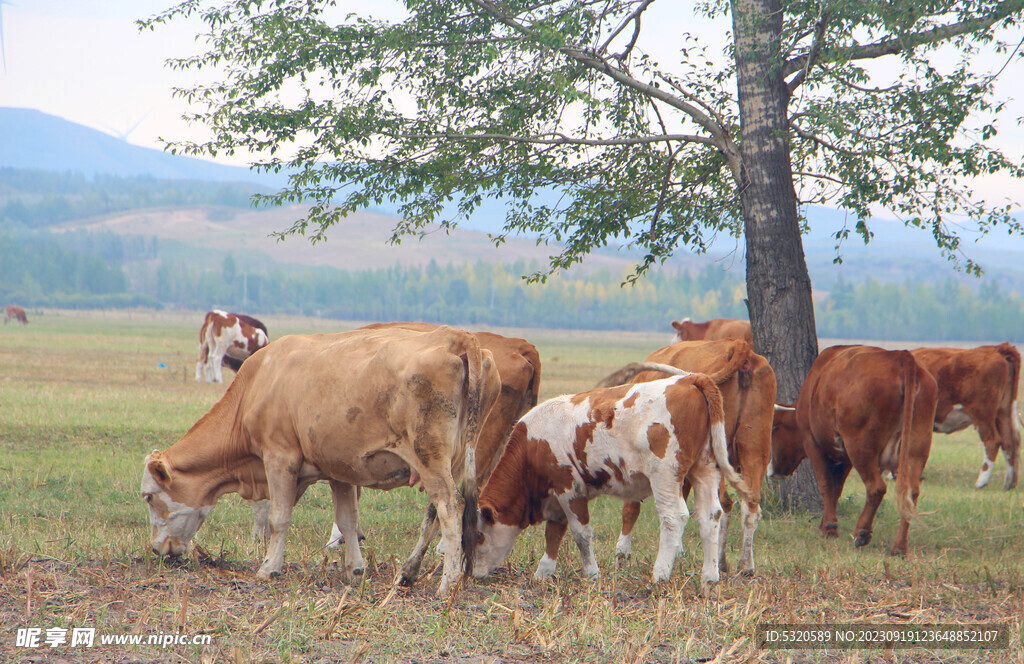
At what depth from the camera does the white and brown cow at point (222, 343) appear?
83.2ft

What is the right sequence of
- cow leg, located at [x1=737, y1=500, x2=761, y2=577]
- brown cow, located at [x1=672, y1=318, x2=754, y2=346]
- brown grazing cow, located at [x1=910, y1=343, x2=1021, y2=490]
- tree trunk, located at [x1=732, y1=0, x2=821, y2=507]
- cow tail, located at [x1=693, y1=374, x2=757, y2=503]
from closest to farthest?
cow tail, located at [x1=693, y1=374, x2=757, y2=503] < cow leg, located at [x1=737, y1=500, x2=761, y2=577] < tree trunk, located at [x1=732, y1=0, x2=821, y2=507] < brown grazing cow, located at [x1=910, y1=343, x2=1021, y2=490] < brown cow, located at [x1=672, y1=318, x2=754, y2=346]

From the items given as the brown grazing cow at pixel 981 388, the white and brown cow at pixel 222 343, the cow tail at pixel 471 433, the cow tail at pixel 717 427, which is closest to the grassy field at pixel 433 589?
the cow tail at pixel 471 433

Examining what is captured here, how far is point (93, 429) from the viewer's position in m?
14.6

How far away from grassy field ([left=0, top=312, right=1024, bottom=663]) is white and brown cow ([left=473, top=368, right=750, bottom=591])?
31 centimetres

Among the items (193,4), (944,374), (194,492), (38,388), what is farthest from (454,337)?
(38,388)

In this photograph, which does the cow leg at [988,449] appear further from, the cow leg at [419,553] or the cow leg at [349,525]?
the cow leg at [349,525]

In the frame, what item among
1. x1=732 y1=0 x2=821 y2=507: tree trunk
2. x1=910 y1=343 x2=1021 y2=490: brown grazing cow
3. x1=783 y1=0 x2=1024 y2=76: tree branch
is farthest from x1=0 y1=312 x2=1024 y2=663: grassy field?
x1=783 y1=0 x2=1024 y2=76: tree branch

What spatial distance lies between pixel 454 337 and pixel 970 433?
871 inches

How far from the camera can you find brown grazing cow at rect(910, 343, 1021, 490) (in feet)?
43.3

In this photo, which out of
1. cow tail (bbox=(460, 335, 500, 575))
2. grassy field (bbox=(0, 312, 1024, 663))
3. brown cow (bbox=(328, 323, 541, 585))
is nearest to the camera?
grassy field (bbox=(0, 312, 1024, 663))

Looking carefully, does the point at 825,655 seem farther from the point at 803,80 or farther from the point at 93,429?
the point at 93,429

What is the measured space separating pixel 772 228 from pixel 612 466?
17.6 feet

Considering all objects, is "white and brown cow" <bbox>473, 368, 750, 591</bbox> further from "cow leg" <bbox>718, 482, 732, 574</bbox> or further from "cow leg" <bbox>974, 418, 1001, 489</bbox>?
"cow leg" <bbox>974, 418, 1001, 489</bbox>

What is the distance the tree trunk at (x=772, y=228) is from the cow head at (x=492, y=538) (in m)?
5.20
